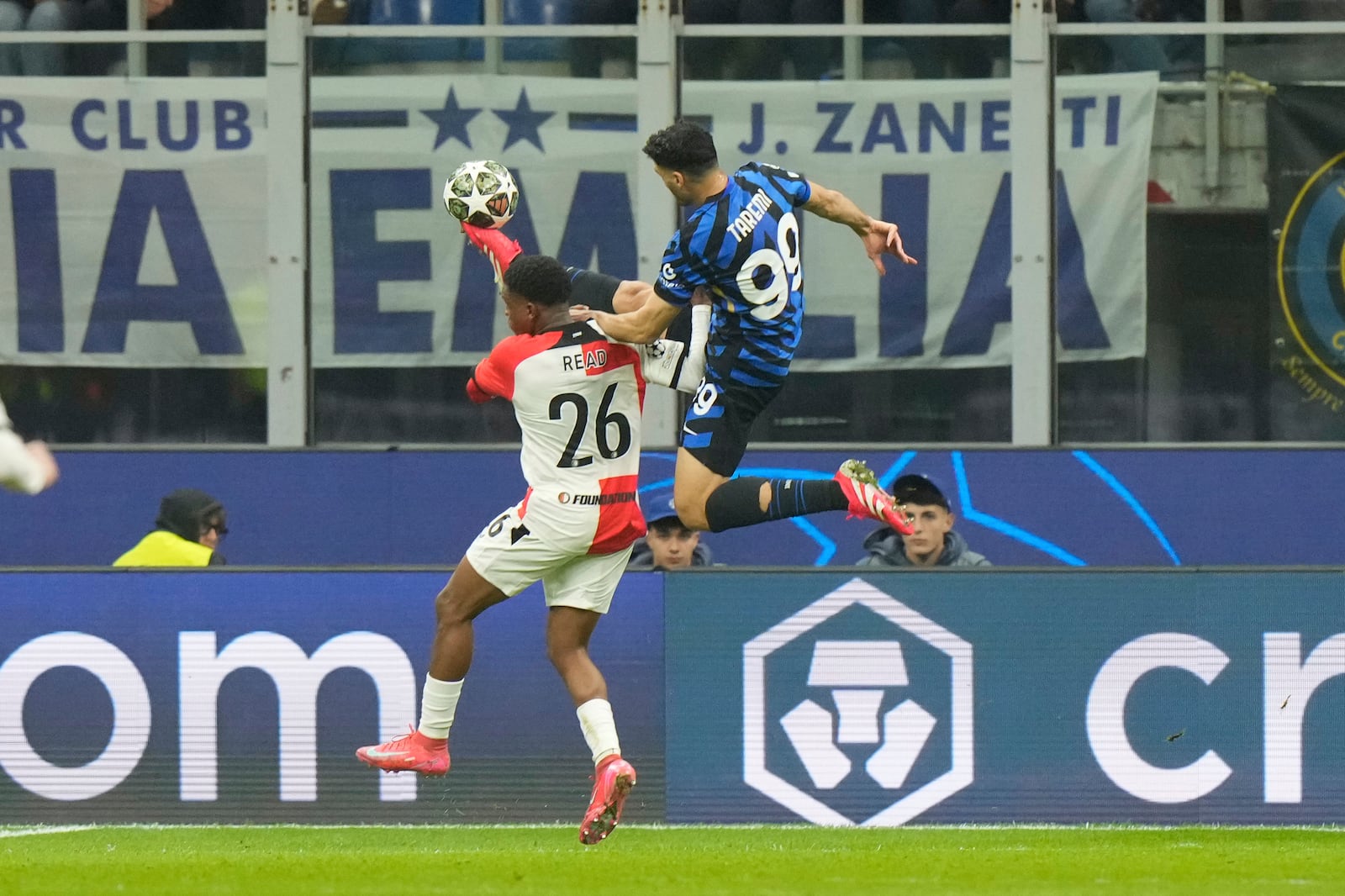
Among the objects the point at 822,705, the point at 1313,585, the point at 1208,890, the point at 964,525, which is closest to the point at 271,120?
the point at 964,525

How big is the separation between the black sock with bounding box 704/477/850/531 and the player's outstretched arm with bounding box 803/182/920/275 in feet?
2.85

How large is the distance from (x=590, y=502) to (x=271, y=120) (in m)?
6.40

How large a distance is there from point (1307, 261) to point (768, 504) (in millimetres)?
6557

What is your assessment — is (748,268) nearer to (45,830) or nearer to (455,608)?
(455,608)

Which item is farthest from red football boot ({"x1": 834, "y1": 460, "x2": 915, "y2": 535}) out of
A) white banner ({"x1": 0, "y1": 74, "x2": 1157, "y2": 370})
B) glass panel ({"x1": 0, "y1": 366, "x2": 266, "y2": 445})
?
glass panel ({"x1": 0, "y1": 366, "x2": 266, "y2": 445})

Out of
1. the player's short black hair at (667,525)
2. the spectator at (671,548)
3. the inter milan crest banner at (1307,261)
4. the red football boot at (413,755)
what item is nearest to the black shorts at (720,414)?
the red football boot at (413,755)

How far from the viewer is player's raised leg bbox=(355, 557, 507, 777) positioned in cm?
833

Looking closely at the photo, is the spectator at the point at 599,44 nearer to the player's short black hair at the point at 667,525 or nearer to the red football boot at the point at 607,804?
the player's short black hair at the point at 667,525

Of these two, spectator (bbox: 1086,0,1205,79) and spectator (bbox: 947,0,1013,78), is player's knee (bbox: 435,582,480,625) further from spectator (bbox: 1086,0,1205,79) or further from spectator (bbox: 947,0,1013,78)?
spectator (bbox: 1086,0,1205,79)

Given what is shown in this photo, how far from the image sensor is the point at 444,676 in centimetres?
841

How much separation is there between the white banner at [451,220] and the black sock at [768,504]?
5.34 m

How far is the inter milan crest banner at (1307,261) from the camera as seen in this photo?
1356cm

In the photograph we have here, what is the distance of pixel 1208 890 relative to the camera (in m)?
7.21

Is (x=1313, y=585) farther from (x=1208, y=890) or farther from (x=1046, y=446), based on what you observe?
(x=1046, y=446)
